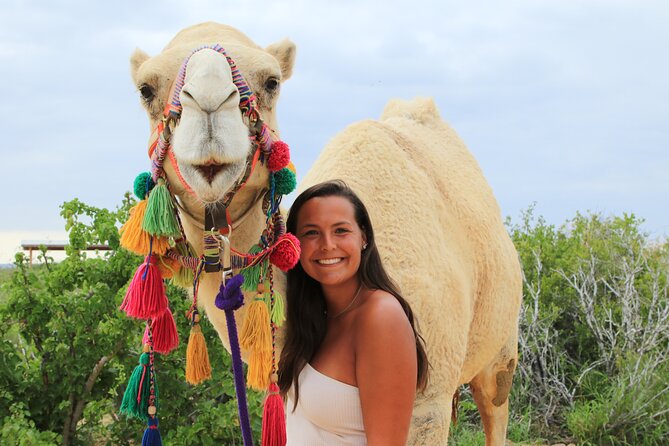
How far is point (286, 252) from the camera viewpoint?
246 cm

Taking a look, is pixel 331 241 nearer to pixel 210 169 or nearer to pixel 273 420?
pixel 210 169

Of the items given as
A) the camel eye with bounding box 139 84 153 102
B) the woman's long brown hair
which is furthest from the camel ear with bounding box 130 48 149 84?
the woman's long brown hair

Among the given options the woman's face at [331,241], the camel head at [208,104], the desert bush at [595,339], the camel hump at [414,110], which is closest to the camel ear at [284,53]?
the camel head at [208,104]

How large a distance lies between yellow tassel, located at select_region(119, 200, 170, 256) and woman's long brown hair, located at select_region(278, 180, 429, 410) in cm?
47

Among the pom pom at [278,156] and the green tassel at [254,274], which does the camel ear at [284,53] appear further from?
the green tassel at [254,274]

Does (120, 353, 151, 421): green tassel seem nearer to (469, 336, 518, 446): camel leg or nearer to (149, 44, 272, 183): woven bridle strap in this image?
(149, 44, 272, 183): woven bridle strap

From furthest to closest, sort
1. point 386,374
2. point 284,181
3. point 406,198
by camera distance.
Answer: point 406,198 → point 284,181 → point 386,374

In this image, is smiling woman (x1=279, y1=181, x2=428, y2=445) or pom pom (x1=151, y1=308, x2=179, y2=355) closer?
smiling woman (x1=279, y1=181, x2=428, y2=445)

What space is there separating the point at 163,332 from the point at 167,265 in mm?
281

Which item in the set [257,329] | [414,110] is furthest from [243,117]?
[414,110]

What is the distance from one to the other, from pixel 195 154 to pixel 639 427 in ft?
19.6

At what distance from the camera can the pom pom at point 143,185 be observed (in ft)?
8.25

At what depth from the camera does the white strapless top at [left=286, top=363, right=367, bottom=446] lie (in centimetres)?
239

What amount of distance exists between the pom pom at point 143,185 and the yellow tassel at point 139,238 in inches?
1.3
